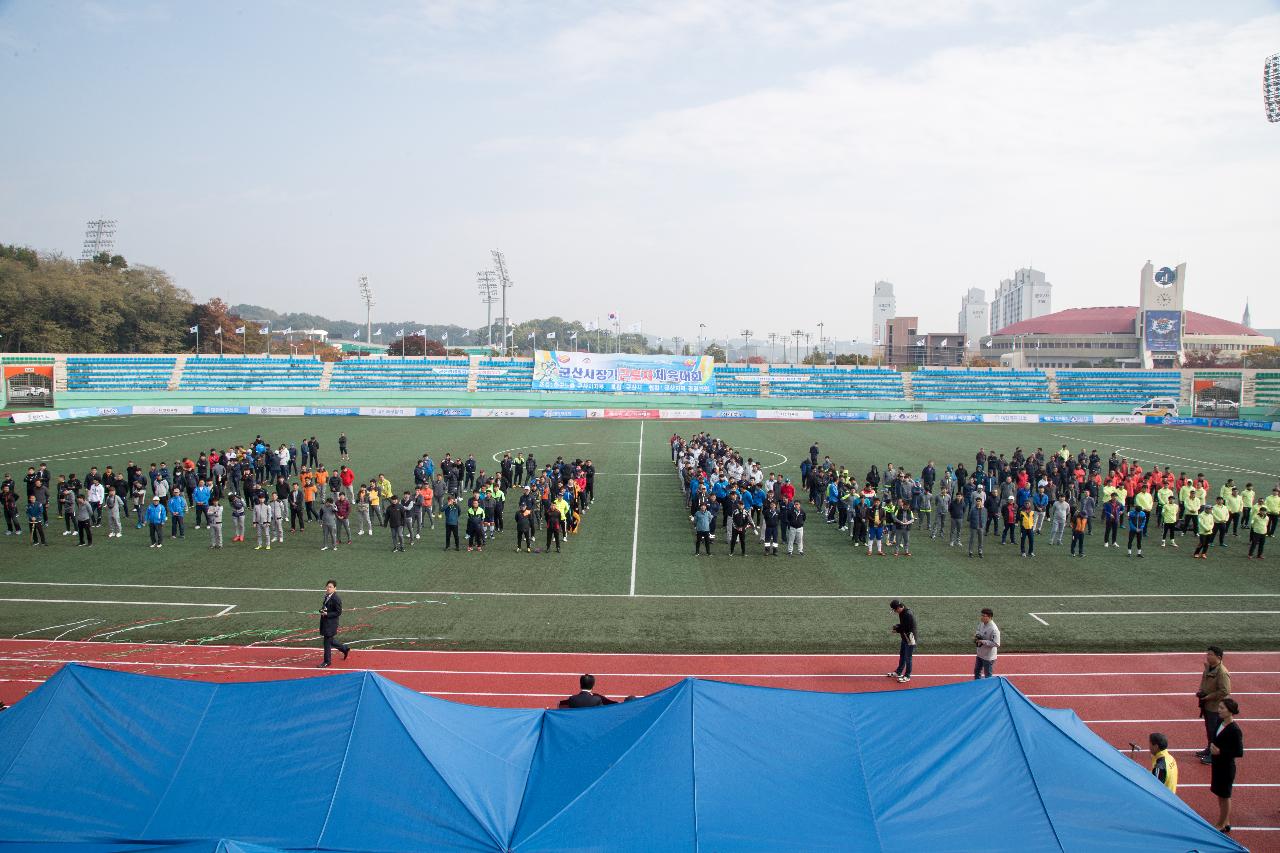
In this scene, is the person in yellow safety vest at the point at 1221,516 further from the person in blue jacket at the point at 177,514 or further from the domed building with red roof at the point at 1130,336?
the domed building with red roof at the point at 1130,336

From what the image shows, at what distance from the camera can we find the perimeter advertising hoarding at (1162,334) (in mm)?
81875

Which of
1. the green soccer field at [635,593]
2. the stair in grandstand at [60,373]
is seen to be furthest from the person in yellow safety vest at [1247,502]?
the stair in grandstand at [60,373]

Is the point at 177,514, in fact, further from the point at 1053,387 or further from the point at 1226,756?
the point at 1053,387

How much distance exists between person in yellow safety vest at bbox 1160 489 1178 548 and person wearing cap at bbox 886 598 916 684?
37.9ft

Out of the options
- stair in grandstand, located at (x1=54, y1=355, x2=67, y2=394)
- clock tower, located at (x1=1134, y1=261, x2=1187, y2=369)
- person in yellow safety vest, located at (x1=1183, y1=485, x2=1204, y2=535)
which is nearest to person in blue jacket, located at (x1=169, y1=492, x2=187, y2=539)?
person in yellow safety vest, located at (x1=1183, y1=485, x2=1204, y2=535)

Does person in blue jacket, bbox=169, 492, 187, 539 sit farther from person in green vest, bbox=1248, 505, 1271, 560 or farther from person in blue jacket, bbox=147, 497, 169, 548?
person in green vest, bbox=1248, 505, 1271, 560

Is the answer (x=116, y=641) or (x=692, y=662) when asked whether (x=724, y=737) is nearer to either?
(x=692, y=662)

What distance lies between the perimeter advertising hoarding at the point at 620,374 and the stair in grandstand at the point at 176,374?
2673 centimetres

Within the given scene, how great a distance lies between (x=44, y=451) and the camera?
33344 mm

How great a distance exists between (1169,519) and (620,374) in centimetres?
4459

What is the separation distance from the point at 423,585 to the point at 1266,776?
515 inches

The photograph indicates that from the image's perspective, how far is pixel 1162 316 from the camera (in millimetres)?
83250

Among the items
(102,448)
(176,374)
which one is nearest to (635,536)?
(102,448)

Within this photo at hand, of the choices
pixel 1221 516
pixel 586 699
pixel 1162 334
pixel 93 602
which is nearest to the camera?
pixel 586 699
